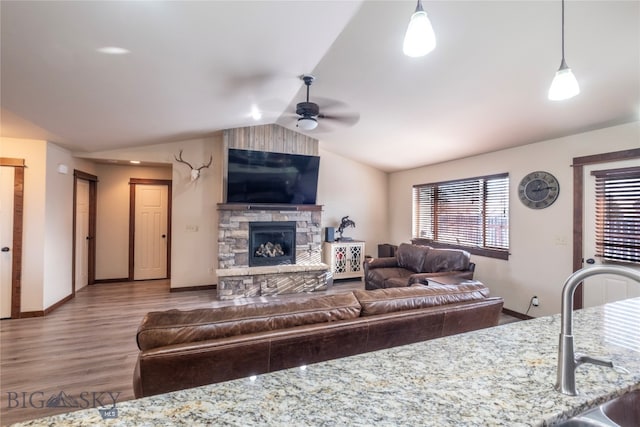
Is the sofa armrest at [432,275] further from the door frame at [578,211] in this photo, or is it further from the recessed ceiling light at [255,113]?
the recessed ceiling light at [255,113]

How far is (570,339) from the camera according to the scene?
2.80ft

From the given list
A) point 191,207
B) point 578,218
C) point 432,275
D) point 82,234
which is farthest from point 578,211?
point 82,234

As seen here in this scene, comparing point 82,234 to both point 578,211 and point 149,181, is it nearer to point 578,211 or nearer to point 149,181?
point 149,181

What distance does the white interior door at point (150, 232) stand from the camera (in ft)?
19.4

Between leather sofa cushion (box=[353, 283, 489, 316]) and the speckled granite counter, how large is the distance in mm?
710

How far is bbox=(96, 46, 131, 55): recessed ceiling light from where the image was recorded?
2135mm

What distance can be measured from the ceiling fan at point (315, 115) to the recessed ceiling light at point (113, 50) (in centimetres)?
169

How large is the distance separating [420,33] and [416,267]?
12.4 ft

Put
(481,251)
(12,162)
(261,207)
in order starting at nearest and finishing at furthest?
(12,162)
(481,251)
(261,207)

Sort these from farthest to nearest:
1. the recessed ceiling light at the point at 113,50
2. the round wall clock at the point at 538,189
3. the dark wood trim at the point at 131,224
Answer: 1. the dark wood trim at the point at 131,224
2. the round wall clock at the point at 538,189
3. the recessed ceiling light at the point at 113,50

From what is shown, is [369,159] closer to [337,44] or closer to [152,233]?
[337,44]

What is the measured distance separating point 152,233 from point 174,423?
6177 mm

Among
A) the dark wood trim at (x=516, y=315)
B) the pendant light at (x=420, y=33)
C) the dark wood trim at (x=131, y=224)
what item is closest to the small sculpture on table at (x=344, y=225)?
the dark wood trim at (x=516, y=315)

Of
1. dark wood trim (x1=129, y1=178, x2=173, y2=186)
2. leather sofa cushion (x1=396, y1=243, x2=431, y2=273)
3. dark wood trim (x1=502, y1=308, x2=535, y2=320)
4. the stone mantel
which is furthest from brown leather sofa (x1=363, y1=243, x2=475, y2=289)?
dark wood trim (x1=129, y1=178, x2=173, y2=186)
